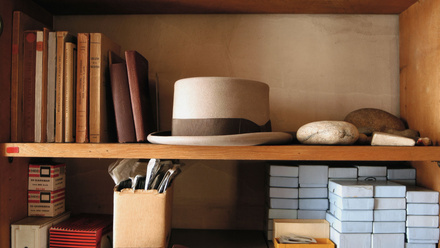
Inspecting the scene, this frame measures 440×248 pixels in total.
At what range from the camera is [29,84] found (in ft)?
3.24

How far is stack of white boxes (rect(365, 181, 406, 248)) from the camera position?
37.6 inches

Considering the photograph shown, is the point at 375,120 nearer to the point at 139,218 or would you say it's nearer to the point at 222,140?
the point at 222,140

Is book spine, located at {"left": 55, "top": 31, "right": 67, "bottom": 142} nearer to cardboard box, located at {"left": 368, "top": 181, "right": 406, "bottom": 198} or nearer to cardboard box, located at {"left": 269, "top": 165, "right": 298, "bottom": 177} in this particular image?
cardboard box, located at {"left": 269, "top": 165, "right": 298, "bottom": 177}

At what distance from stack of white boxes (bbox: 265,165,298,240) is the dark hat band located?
8.0 inches

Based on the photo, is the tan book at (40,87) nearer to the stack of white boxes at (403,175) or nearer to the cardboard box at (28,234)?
the cardboard box at (28,234)

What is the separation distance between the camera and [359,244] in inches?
37.7

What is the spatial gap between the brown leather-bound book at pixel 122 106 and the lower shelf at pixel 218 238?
1.34 ft

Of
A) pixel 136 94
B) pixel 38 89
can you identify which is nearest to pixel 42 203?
pixel 38 89

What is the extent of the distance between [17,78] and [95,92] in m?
0.24

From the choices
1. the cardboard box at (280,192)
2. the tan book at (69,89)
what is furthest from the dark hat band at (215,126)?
the tan book at (69,89)

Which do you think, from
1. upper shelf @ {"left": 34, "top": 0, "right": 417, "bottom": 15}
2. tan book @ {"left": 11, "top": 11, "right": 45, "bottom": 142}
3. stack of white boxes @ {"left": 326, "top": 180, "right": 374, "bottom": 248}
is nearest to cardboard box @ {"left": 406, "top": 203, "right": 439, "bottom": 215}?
stack of white boxes @ {"left": 326, "top": 180, "right": 374, "bottom": 248}

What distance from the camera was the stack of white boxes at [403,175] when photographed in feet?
3.49

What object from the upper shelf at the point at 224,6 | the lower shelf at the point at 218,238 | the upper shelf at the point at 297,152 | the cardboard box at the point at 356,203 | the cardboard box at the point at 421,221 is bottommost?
the lower shelf at the point at 218,238

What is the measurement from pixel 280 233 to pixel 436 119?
0.61m
